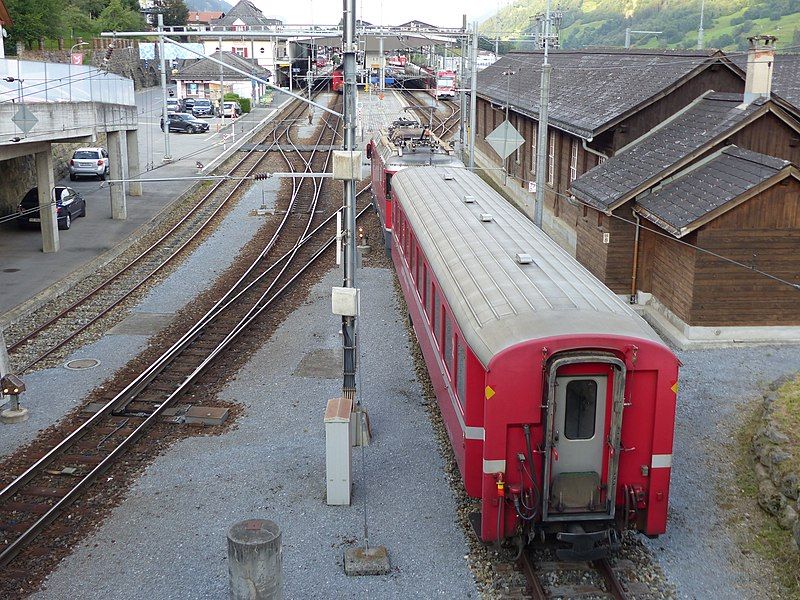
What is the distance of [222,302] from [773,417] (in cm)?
1205

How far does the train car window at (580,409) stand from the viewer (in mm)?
8656

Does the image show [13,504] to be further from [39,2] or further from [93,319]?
[39,2]

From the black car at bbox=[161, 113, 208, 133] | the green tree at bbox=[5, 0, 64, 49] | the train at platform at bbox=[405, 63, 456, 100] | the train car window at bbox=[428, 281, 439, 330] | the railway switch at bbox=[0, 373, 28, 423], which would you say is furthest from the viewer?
the train at platform at bbox=[405, 63, 456, 100]

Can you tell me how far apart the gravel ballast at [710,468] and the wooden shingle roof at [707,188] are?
2499 millimetres

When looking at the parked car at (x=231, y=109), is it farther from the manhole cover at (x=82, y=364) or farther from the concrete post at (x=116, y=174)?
→ the manhole cover at (x=82, y=364)

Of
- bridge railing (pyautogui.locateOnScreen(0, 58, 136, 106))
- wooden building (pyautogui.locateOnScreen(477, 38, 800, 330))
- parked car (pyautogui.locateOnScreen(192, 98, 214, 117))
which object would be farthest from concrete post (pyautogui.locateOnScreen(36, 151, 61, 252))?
parked car (pyautogui.locateOnScreen(192, 98, 214, 117))

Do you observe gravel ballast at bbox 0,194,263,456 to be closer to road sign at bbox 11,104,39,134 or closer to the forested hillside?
road sign at bbox 11,104,39,134

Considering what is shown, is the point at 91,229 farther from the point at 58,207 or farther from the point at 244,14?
the point at 244,14

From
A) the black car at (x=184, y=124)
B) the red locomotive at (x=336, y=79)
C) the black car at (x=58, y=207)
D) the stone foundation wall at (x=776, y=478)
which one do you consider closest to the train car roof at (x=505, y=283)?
the stone foundation wall at (x=776, y=478)

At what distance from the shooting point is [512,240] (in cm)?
1192

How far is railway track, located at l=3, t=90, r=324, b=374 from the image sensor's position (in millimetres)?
16688

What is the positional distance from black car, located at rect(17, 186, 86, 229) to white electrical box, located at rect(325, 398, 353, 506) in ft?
58.7

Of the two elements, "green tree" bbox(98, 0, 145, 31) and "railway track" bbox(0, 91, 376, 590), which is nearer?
"railway track" bbox(0, 91, 376, 590)

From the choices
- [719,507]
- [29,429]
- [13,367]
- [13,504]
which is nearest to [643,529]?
[719,507]
